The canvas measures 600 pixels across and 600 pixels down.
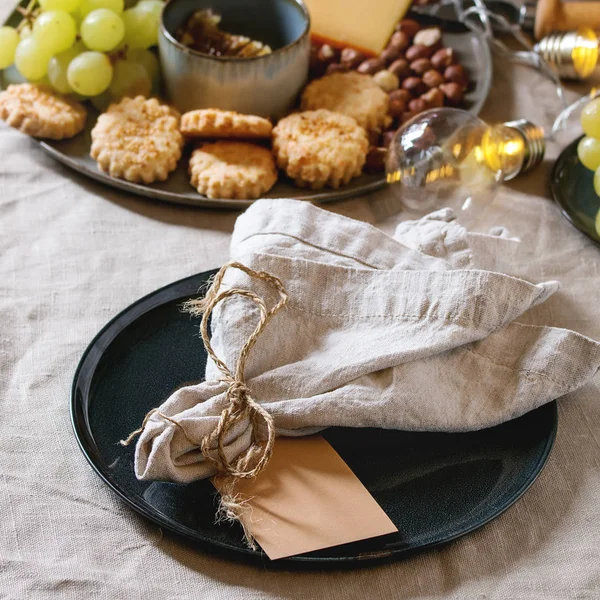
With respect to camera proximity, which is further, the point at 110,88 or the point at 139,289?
the point at 110,88

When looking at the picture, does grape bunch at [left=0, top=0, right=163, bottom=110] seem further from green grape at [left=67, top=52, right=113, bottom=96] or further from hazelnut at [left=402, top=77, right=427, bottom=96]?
hazelnut at [left=402, top=77, right=427, bottom=96]

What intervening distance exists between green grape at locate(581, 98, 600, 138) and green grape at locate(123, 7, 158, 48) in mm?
493

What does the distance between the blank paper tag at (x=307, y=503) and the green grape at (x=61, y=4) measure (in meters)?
0.59

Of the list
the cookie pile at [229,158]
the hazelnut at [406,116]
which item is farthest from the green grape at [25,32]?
the hazelnut at [406,116]

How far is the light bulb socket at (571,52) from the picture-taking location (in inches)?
41.4

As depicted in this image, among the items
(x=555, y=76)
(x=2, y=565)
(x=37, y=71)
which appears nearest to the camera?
(x=2, y=565)

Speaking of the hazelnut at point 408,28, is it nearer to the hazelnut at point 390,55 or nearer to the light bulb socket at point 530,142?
the hazelnut at point 390,55

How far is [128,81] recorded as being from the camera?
93cm

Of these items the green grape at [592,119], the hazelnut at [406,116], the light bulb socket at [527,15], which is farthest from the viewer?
the light bulb socket at [527,15]

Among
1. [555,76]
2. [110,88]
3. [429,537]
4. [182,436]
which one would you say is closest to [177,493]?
[182,436]

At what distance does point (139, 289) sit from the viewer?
A: 2.49 ft

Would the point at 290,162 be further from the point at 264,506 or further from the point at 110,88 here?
the point at 264,506

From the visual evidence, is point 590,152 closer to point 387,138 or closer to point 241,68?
point 387,138

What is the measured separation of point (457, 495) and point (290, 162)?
41 cm
